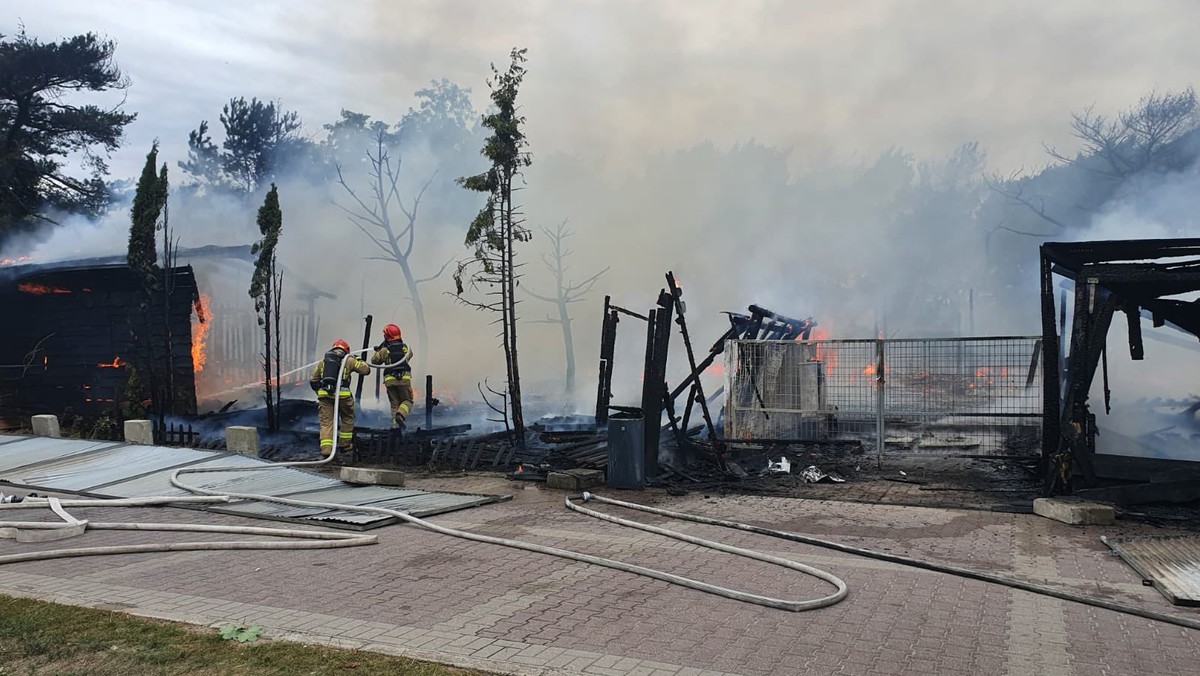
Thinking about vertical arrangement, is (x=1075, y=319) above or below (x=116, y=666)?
above

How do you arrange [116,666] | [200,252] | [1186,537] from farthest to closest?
1. [200,252]
2. [1186,537]
3. [116,666]

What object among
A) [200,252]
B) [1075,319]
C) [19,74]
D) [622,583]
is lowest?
[622,583]

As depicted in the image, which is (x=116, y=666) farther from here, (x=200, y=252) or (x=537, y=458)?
(x=200, y=252)

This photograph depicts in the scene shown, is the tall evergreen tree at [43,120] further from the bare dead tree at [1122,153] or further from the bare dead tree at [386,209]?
the bare dead tree at [1122,153]

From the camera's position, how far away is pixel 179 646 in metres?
4.12

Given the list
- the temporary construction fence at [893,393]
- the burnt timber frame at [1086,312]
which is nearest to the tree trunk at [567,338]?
the temporary construction fence at [893,393]

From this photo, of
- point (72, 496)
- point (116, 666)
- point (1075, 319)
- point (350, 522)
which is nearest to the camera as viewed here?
point (116, 666)

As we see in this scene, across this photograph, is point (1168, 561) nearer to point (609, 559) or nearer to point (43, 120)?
point (609, 559)

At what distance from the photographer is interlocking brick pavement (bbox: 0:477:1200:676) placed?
4.09m

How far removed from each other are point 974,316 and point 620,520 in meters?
22.4

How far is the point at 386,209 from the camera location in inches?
1162

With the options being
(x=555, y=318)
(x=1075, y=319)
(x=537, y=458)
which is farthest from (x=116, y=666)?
(x=555, y=318)

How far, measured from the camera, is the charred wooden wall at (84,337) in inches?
706

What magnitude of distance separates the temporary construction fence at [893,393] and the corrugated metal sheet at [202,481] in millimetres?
4073
